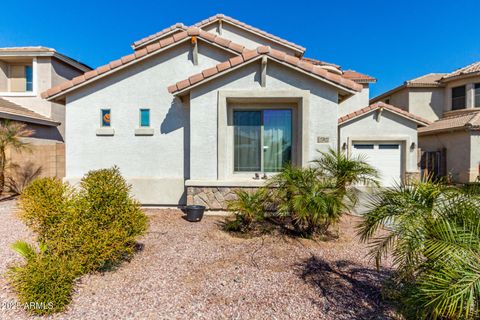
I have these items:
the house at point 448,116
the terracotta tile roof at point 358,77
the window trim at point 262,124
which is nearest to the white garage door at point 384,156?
the house at point 448,116

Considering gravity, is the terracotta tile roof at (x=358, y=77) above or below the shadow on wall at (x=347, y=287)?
above

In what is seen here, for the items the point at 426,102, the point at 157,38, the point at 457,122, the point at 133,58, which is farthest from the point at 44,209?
the point at 426,102

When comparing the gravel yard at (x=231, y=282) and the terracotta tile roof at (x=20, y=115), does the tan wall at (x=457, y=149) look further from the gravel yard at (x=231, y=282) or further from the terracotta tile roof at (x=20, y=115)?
the terracotta tile roof at (x=20, y=115)

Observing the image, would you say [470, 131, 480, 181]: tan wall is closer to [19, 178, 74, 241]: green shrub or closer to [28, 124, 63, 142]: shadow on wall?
[19, 178, 74, 241]: green shrub

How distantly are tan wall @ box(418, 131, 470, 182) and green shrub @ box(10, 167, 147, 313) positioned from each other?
18641 mm

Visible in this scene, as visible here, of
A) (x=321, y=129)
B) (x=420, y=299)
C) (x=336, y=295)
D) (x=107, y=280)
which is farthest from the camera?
(x=321, y=129)

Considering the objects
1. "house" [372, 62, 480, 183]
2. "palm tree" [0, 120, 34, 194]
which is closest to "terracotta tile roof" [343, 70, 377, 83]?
"house" [372, 62, 480, 183]

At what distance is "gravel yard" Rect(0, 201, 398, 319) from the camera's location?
11.0ft

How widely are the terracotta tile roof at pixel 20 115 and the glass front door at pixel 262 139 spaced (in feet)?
37.3

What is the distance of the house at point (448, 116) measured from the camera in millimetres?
15883

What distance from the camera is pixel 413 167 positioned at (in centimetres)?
1273

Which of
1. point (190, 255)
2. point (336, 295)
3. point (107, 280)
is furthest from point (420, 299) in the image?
point (107, 280)

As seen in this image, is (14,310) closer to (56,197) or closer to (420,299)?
(56,197)

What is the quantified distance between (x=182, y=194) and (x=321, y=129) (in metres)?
5.35
